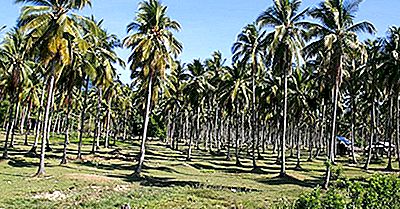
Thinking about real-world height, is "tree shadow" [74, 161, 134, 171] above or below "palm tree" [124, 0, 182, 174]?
below

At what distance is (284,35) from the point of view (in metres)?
34.2

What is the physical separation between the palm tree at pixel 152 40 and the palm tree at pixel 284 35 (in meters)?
7.15

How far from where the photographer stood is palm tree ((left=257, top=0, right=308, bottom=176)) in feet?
112

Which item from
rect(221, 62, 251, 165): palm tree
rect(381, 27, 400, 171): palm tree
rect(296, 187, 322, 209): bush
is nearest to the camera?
rect(296, 187, 322, 209): bush

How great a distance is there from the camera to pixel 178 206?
17594mm

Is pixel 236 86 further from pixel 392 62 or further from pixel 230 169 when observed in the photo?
pixel 392 62

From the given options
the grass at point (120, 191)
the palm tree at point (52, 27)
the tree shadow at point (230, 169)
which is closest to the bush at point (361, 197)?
the grass at point (120, 191)

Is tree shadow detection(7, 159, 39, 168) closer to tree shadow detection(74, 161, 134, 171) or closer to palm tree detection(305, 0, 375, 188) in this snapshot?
tree shadow detection(74, 161, 134, 171)

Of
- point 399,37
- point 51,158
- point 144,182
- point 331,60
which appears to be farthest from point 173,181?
point 399,37

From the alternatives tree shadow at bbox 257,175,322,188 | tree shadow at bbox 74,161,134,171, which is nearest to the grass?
tree shadow at bbox 257,175,322,188

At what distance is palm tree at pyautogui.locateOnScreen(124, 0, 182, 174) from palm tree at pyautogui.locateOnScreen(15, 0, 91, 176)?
5409 millimetres

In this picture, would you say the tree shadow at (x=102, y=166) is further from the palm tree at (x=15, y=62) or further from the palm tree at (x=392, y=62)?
the palm tree at (x=392, y=62)

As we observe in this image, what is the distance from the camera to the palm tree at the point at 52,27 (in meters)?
27.1

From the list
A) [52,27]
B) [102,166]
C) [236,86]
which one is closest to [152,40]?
[52,27]
